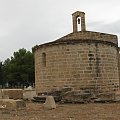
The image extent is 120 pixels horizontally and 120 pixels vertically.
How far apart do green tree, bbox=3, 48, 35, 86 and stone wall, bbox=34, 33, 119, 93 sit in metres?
30.5

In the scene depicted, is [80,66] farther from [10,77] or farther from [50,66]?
[10,77]

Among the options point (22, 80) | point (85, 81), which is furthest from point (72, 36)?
point (22, 80)

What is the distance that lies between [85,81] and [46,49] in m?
3.18

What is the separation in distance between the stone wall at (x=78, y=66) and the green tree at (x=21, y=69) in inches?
1201

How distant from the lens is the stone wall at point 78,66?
16641 mm

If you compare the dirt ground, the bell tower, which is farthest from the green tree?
the dirt ground

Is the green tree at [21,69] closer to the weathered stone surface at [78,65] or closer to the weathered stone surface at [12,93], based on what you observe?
the weathered stone surface at [12,93]

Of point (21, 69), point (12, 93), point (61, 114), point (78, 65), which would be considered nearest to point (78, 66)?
point (78, 65)

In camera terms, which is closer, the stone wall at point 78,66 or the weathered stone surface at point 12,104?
the weathered stone surface at point 12,104

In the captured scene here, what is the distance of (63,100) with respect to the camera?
15.9 meters

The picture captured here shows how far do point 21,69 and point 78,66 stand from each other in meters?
32.6

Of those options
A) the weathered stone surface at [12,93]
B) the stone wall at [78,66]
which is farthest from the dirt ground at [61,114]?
the weathered stone surface at [12,93]

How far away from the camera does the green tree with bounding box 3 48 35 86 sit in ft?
157

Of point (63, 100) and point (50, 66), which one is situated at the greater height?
point (50, 66)
